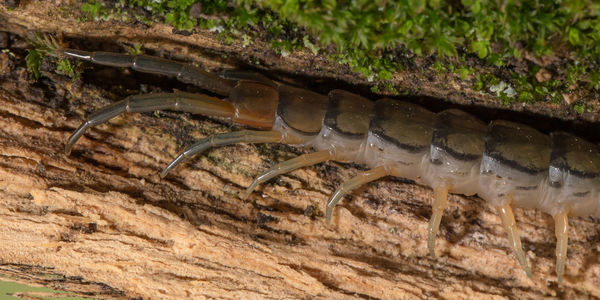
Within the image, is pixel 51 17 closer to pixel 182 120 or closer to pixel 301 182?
pixel 182 120

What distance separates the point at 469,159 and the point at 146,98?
283 cm

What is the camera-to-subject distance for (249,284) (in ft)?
13.4

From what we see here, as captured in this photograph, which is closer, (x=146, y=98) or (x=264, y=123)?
(x=146, y=98)

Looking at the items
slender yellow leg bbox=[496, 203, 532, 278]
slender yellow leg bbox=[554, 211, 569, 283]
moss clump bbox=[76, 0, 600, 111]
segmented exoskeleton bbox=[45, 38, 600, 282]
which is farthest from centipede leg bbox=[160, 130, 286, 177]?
slender yellow leg bbox=[554, 211, 569, 283]

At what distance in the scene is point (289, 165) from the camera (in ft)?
14.0

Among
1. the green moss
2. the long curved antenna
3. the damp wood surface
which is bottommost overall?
the damp wood surface

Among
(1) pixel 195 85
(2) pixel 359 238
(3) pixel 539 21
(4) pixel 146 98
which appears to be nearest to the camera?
(3) pixel 539 21

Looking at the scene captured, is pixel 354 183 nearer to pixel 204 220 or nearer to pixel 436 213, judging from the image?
pixel 436 213

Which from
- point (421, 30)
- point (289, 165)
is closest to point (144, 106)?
point (289, 165)

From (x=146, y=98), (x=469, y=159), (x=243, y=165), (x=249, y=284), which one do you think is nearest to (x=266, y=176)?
(x=243, y=165)

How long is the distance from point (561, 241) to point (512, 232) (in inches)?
19.6

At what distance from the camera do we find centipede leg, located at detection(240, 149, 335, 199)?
4.24m

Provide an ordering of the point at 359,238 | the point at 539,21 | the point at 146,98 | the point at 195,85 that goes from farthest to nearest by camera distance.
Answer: the point at 195,85 → the point at 359,238 → the point at 146,98 → the point at 539,21

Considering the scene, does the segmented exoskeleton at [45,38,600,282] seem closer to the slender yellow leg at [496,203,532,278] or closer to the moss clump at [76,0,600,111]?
the slender yellow leg at [496,203,532,278]
